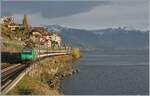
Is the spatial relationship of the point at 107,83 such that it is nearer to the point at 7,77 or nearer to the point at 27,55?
the point at 27,55

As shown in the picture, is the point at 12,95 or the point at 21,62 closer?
the point at 12,95

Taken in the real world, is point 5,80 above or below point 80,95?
above

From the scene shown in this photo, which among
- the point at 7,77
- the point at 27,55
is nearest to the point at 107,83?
the point at 27,55

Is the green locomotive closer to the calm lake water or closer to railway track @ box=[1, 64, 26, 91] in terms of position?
the calm lake water

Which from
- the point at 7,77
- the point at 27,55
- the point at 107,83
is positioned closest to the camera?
the point at 7,77

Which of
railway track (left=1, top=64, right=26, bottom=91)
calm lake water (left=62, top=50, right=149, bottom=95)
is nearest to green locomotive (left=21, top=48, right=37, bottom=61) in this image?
calm lake water (left=62, top=50, right=149, bottom=95)

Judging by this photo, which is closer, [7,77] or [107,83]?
[7,77]

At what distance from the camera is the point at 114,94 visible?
168 feet

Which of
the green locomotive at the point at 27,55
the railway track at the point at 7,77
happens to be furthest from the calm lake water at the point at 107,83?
the railway track at the point at 7,77

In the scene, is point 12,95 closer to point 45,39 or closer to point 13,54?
point 13,54

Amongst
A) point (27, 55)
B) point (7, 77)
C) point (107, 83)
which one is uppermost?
point (27, 55)

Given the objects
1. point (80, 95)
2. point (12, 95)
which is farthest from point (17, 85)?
point (80, 95)

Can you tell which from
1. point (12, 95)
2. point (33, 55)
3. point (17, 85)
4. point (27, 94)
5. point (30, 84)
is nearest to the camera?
point (12, 95)

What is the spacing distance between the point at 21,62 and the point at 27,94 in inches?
867
